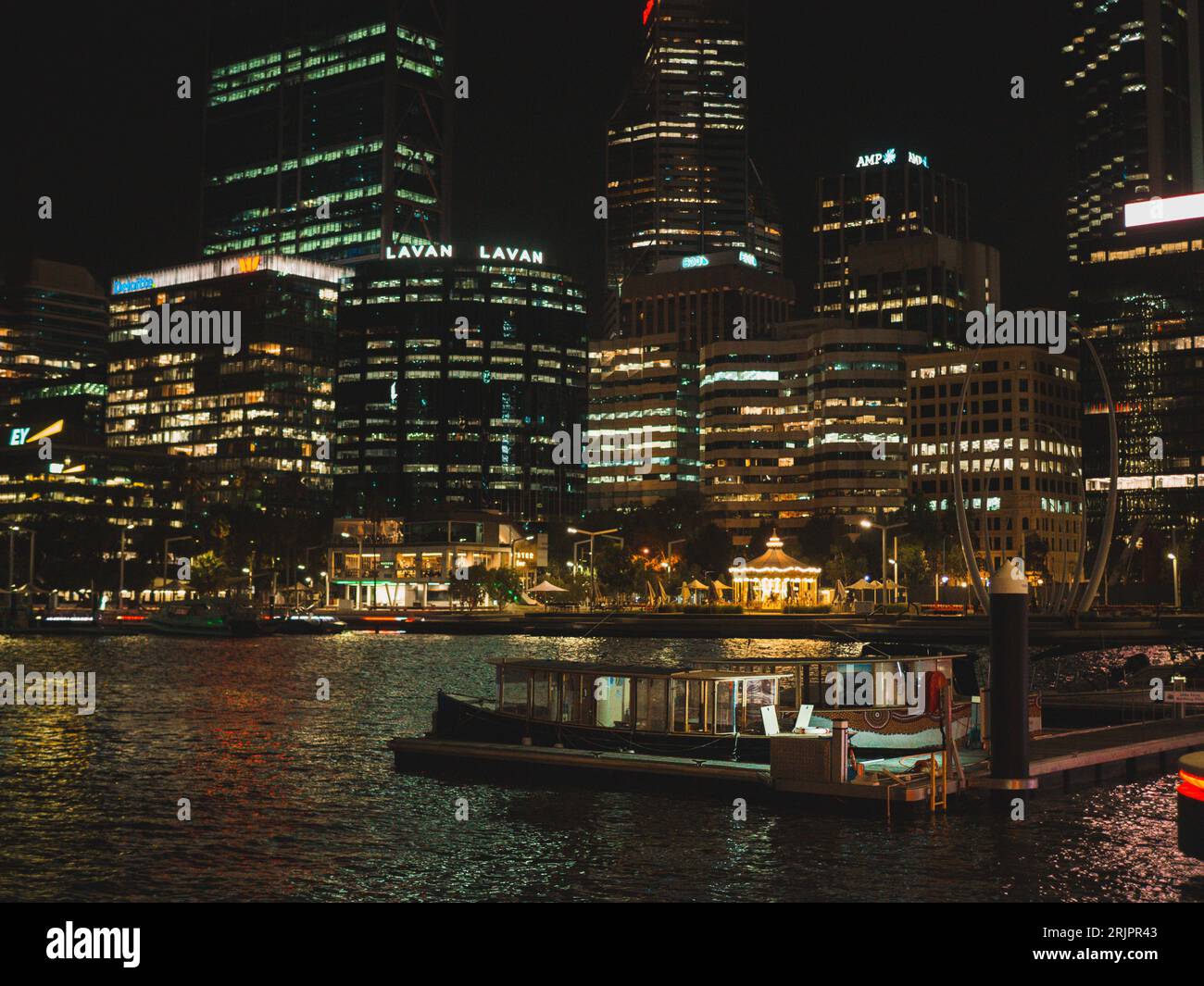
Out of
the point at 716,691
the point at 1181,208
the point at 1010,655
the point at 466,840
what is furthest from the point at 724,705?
the point at 1181,208

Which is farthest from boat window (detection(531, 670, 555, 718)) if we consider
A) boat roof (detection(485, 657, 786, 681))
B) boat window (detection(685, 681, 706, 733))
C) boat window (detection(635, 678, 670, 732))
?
boat window (detection(685, 681, 706, 733))

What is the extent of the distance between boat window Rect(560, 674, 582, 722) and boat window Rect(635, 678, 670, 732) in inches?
90.0

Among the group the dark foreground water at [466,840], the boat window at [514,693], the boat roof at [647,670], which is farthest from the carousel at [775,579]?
the boat roof at [647,670]

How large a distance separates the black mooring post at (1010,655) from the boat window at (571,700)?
13.4 meters

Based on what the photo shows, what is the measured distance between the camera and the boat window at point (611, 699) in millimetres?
45156

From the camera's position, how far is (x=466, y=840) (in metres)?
37.1

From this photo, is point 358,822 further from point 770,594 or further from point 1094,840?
point 770,594

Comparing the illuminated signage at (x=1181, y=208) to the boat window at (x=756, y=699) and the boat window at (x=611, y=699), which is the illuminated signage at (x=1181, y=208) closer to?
the boat window at (x=756, y=699)

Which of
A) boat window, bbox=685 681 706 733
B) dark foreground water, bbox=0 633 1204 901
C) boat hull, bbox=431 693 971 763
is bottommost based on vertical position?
dark foreground water, bbox=0 633 1204 901

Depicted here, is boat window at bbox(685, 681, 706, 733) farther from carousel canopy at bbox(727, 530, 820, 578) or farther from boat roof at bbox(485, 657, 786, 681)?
carousel canopy at bbox(727, 530, 820, 578)

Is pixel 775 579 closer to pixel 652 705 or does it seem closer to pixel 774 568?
pixel 774 568

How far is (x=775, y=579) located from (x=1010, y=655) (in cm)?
13458

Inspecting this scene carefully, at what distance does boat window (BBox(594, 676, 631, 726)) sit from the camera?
45156mm
